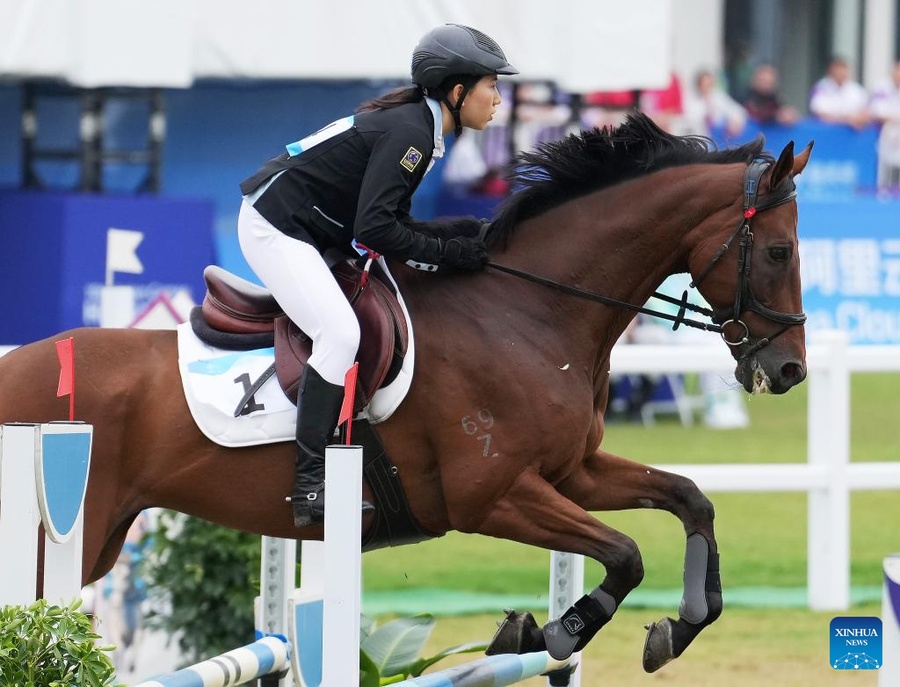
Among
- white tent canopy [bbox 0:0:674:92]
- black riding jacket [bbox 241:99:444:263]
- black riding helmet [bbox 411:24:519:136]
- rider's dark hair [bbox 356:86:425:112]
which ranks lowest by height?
black riding jacket [bbox 241:99:444:263]

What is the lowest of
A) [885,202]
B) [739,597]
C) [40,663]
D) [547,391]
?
[739,597]

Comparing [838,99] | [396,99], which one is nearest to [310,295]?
[396,99]

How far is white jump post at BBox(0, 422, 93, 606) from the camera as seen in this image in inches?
136

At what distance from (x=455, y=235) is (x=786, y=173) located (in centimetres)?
101

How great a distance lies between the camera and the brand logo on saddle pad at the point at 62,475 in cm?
356

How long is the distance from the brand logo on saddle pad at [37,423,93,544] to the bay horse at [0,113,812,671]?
0.94 m

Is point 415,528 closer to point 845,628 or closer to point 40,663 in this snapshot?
point 845,628

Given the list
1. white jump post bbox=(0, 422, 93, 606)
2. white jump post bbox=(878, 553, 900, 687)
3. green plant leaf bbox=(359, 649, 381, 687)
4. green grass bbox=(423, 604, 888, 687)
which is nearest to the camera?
white jump post bbox=(0, 422, 93, 606)

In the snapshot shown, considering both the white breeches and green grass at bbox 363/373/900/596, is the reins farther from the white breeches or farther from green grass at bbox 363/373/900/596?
green grass at bbox 363/373/900/596

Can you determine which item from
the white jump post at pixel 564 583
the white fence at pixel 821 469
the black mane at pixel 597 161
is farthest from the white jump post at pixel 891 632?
the white fence at pixel 821 469

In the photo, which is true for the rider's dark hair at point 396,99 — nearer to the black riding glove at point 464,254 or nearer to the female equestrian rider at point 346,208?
the female equestrian rider at point 346,208

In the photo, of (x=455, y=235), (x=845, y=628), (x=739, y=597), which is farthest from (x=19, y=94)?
(x=845, y=628)

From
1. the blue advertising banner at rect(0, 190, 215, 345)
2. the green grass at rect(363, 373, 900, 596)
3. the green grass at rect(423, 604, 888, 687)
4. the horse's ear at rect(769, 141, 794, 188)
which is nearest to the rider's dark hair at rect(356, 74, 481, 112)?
the horse's ear at rect(769, 141, 794, 188)

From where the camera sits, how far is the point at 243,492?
4668mm
